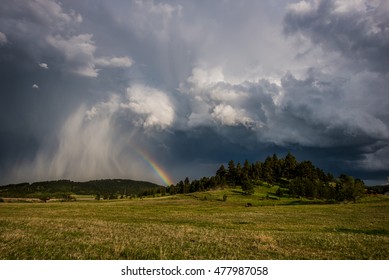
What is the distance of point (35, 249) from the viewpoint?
14.3 m

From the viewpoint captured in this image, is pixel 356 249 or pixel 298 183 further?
pixel 298 183

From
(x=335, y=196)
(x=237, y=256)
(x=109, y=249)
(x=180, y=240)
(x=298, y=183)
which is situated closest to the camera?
(x=237, y=256)

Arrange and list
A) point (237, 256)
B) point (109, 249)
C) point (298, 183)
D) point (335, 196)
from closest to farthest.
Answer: point (237, 256) < point (109, 249) < point (335, 196) < point (298, 183)
